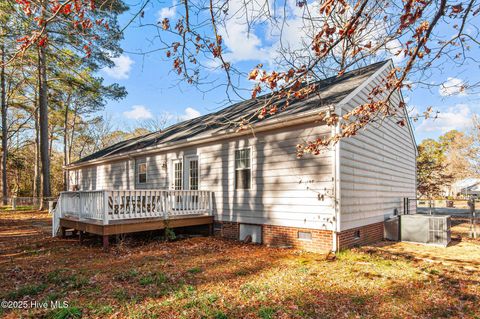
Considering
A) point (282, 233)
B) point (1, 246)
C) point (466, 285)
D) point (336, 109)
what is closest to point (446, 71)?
point (336, 109)

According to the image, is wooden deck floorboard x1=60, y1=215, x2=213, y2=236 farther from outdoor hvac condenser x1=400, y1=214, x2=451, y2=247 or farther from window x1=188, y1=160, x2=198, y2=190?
outdoor hvac condenser x1=400, y1=214, x2=451, y2=247

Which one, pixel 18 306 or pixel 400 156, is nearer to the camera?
pixel 18 306

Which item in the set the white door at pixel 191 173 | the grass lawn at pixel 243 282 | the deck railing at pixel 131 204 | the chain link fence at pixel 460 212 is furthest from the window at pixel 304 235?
the chain link fence at pixel 460 212

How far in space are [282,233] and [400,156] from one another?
620 cm

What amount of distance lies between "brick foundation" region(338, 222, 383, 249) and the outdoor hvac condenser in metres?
0.67

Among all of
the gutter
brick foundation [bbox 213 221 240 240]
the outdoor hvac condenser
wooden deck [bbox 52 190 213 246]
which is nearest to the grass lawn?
the outdoor hvac condenser

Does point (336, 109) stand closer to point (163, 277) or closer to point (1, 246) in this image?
point (163, 277)

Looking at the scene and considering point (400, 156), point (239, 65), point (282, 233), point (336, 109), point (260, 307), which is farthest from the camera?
point (400, 156)

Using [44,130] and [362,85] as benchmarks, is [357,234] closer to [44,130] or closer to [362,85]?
[362,85]

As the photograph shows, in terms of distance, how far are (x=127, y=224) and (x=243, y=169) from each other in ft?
11.7

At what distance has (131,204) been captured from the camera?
7.89 meters

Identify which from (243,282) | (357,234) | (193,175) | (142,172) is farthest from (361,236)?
(142,172)

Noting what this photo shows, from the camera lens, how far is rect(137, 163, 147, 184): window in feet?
41.9

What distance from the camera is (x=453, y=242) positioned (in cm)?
855
